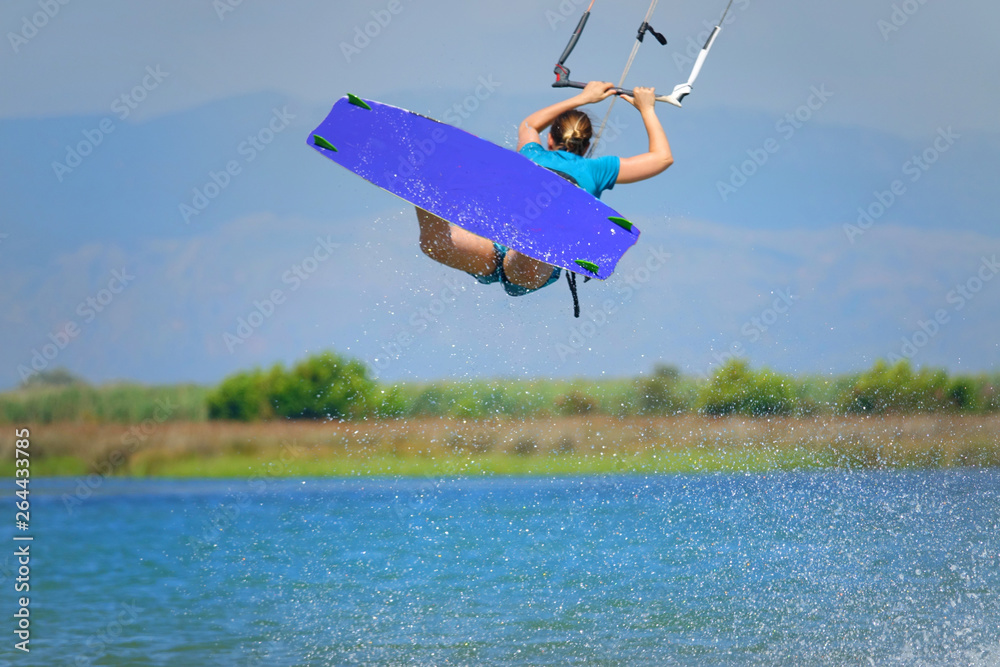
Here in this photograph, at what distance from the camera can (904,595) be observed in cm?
959

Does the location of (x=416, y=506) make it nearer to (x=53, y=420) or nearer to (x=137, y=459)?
(x=53, y=420)

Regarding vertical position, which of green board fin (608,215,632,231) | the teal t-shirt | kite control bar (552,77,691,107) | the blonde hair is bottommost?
green board fin (608,215,632,231)

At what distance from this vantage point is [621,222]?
18.5 ft

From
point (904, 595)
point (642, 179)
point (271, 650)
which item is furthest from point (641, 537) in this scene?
point (642, 179)

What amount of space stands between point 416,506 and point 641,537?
12.1 metres

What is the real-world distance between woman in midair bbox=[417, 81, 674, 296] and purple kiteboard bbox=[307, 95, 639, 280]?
160mm

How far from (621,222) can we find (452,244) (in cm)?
103

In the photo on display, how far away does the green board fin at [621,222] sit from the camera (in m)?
5.64
